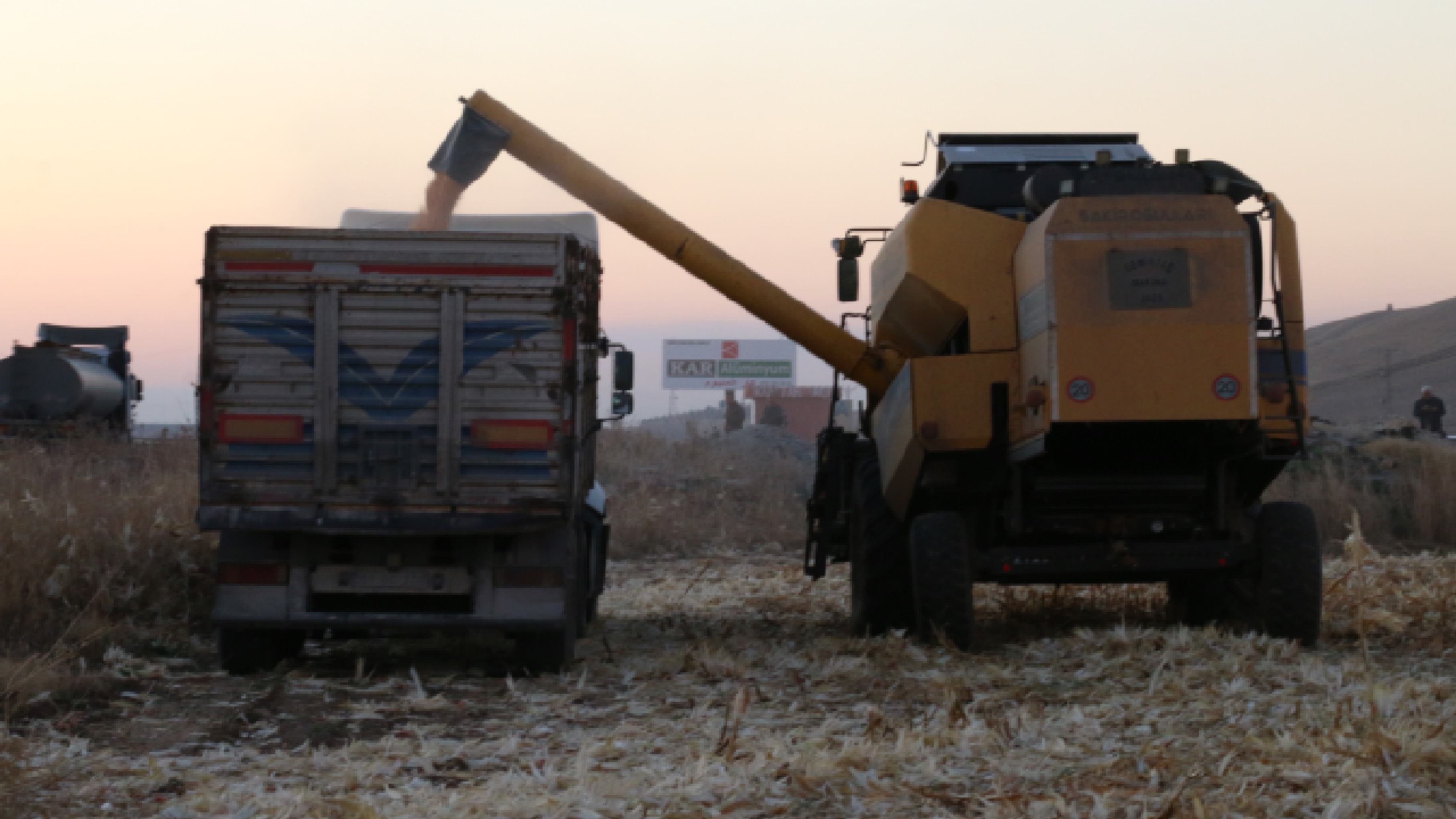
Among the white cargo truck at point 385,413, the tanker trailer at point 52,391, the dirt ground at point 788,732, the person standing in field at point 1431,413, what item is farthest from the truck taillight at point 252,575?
the person standing in field at point 1431,413

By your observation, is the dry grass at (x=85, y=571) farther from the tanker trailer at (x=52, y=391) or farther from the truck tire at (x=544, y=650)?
the tanker trailer at (x=52, y=391)

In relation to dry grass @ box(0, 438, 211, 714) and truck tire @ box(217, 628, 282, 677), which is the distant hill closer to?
dry grass @ box(0, 438, 211, 714)

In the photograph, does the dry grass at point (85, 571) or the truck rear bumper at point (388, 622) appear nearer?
the truck rear bumper at point (388, 622)

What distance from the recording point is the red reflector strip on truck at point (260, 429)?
984cm

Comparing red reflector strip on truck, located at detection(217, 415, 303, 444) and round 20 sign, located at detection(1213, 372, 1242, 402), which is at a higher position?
round 20 sign, located at detection(1213, 372, 1242, 402)

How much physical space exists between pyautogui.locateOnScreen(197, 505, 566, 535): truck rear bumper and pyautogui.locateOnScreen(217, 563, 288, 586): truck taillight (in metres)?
0.30

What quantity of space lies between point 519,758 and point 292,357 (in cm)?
383

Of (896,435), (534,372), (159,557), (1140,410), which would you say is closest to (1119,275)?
(1140,410)

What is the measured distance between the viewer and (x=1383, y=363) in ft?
295

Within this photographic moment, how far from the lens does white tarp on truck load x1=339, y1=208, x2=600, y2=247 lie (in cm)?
1426

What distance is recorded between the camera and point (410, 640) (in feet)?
39.3

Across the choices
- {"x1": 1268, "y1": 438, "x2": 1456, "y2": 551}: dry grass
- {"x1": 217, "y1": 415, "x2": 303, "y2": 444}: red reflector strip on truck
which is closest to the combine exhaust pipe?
{"x1": 217, "y1": 415, "x2": 303, "y2": 444}: red reflector strip on truck

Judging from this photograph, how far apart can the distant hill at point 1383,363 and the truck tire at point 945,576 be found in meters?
55.8

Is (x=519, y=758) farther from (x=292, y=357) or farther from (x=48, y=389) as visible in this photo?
(x=48, y=389)
